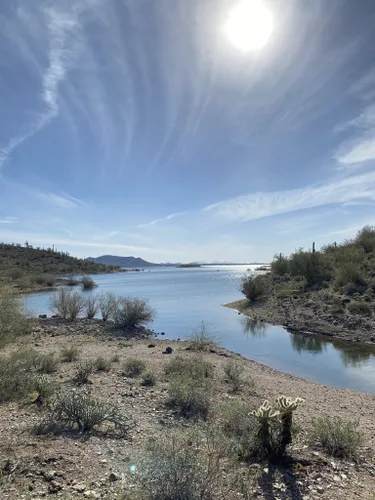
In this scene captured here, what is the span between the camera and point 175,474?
3.90 meters

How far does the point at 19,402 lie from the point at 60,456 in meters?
2.47

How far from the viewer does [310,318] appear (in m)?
23.8

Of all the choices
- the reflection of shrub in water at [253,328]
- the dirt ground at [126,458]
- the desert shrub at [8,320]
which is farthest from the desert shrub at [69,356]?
the reflection of shrub in water at [253,328]

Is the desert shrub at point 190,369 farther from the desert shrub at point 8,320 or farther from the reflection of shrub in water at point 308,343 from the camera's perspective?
the reflection of shrub in water at point 308,343

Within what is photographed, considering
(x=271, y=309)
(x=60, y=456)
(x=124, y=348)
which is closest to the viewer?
(x=60, y=456)

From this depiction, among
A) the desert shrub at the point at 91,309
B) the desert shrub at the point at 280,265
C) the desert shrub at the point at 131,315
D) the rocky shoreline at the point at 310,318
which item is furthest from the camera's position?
the desert shrub at the point at 280,265

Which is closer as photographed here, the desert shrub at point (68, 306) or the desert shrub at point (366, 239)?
the desert shrub at point (68, 306)

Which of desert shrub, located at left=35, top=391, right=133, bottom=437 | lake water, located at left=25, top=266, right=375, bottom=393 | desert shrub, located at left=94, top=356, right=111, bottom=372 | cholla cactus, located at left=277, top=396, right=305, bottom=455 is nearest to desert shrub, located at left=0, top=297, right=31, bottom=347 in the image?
desert shrub, located at left=94, top=356, right=111, bottom=372

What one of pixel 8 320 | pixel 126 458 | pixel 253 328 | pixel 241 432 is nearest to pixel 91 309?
pixel 253 328

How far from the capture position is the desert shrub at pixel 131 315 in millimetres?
20625

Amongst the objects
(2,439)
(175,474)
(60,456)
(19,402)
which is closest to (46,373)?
(19,402)

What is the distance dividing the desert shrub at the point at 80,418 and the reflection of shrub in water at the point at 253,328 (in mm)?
15678

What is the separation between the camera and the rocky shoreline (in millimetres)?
19859

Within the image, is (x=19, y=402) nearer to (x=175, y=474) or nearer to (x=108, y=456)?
(x=108, y=456)
